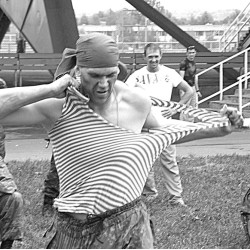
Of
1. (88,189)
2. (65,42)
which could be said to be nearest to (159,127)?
(88,189)

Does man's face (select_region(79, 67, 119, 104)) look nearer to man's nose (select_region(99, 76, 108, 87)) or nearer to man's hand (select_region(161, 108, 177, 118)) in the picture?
man's nose (select_region(99, 76, 108, 87))

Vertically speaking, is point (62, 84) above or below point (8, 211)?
above

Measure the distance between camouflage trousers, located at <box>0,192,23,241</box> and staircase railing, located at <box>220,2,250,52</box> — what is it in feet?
61.7

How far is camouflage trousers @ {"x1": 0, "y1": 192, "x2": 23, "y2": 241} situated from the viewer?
5.62 metres

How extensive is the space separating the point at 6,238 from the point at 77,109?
2.68 metres

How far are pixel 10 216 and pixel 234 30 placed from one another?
68.6 ft

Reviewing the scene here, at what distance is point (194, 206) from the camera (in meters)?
8.00

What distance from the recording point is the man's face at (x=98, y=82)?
3.19 metres

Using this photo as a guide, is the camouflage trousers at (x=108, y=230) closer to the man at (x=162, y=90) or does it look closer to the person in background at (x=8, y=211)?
the person in background at (x=8, y=211)

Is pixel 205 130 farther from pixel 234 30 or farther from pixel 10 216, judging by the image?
pixel 234 30

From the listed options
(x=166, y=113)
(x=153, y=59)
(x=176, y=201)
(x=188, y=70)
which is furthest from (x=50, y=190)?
(x=188, y=70)

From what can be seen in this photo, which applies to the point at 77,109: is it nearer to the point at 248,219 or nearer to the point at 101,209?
the point at 101,209

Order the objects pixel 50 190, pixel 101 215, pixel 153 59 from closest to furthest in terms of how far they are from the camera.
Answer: pixel 101 215, pixel 50 190, pixel 153 59

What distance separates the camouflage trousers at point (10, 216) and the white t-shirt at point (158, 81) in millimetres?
2787
